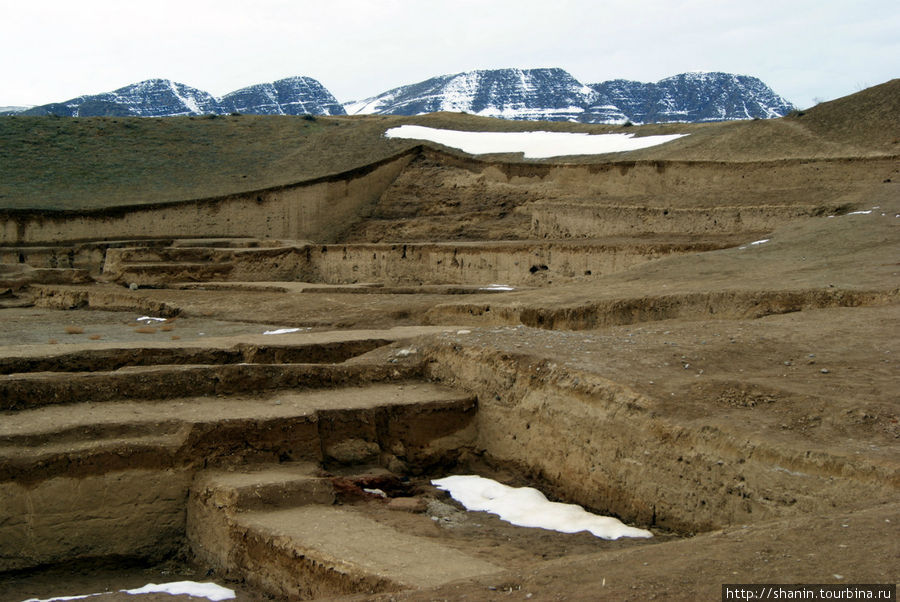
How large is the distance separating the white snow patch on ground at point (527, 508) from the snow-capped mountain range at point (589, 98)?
54768 mm

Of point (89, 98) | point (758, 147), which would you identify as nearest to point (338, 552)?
point (758, 147)

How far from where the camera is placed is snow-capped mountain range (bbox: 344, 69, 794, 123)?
62688mm

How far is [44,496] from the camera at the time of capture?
629 centimetres

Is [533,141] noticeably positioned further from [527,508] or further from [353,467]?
[527,508]

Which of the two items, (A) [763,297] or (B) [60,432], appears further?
(A) [763,297]

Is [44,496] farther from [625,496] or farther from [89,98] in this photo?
[89,98]

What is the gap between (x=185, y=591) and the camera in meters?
5.79

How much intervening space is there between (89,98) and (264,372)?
3007 inches

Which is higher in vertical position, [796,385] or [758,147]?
[758,147]

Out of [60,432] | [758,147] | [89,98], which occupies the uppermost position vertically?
[89,98]

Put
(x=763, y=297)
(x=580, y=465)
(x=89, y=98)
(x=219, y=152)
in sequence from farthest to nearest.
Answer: (x=89, y=98), (x=219, y=152), (x=763, y=297), (x=580, y=465)

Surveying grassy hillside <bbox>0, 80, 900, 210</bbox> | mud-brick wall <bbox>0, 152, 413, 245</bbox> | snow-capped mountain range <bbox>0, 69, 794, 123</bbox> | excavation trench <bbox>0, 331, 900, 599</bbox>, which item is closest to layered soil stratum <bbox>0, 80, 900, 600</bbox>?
excavation trench <bbox>0, 331, 900, 599</bbox>

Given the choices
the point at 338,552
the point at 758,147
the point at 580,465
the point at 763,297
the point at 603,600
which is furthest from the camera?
the point at 758,147

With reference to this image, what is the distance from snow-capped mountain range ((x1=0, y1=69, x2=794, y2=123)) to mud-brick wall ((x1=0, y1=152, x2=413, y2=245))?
33.4m
